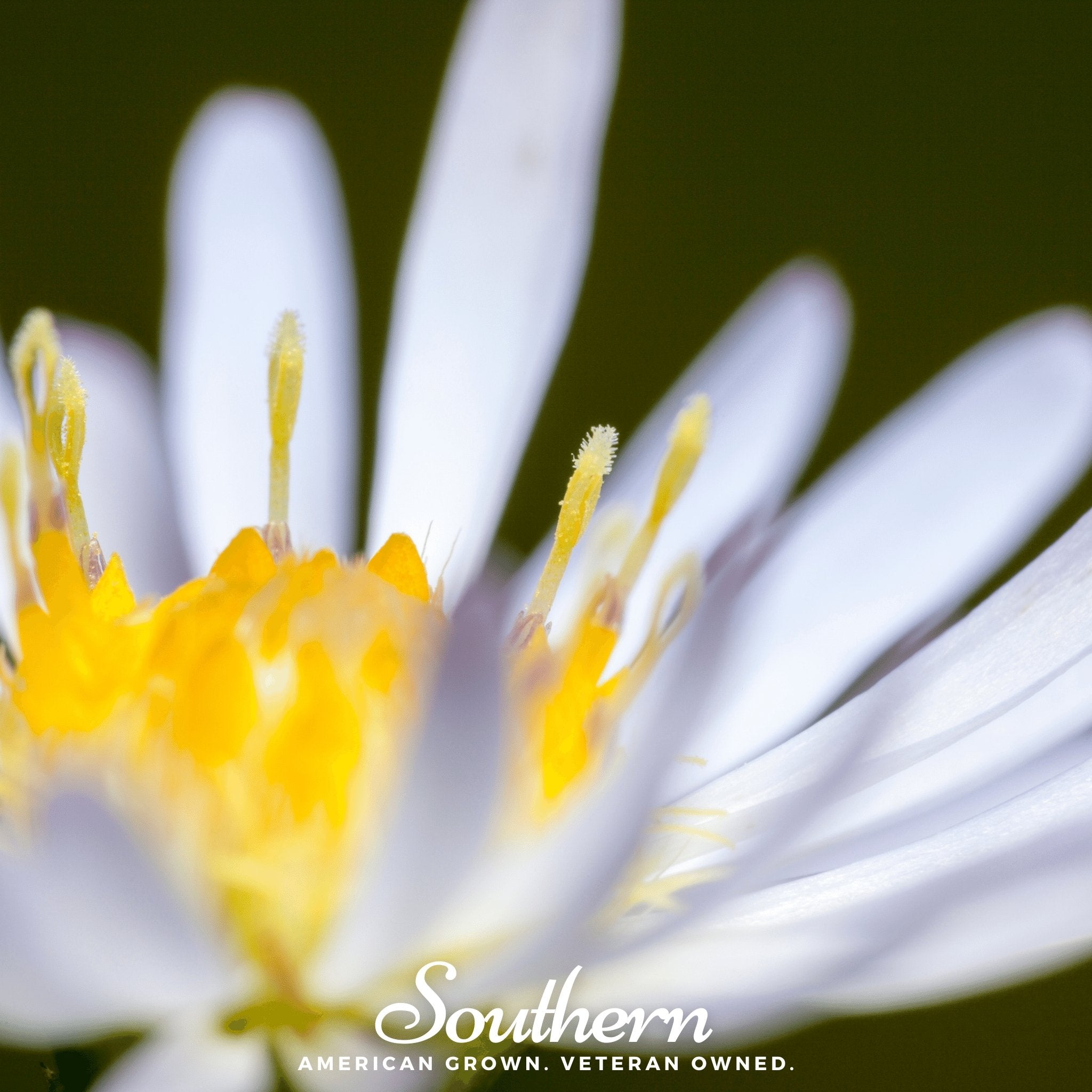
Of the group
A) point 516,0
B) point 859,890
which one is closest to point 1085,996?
point 859,890

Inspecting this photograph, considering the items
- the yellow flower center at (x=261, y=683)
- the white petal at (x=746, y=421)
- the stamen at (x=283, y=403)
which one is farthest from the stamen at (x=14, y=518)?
the white petal at (x=746, y=421)

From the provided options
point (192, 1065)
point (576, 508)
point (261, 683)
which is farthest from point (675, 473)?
point (192, 1065)

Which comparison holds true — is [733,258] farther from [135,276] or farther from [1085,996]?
[1085,996]

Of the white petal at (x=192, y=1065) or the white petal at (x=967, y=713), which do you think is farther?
the white petal at (x=967, y=713)

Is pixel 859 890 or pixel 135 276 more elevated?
pixel 135 276

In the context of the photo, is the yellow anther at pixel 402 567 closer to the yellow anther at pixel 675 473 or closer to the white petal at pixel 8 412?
the yellow anther at pixel 675 473

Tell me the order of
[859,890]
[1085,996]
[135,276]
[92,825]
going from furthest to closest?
1. [135,276]
2. [1085,996]
3. [859,890]
4. [92,825]
